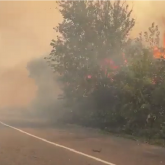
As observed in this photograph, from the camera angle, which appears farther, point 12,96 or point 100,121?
point 12,96

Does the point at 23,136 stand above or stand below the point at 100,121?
below

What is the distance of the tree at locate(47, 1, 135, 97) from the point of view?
2098 centimetres

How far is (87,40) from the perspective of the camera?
71.7 feet

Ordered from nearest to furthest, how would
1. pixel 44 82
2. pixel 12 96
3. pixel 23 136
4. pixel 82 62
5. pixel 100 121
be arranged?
pixel 23 136
pixel 100 121
pixel 82 62
pixel 44 82
pixel 12 96

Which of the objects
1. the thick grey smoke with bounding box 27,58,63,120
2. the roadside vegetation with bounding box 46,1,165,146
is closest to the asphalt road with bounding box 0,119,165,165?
the roadside vegetation with bounding box 46,1,165,146

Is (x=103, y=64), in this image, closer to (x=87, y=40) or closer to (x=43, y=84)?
(x=87, y=40)

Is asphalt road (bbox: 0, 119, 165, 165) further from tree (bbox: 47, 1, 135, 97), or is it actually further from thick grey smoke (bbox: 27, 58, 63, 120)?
thick grey smoke (bbox: 27, 58, 63, 120)

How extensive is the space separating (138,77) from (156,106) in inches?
62.9

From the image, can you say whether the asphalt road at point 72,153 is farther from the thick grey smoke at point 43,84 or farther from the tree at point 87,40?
the thick grey smoke at point 43,84

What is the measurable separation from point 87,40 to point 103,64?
93.1 inches

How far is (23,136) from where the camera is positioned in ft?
47.5

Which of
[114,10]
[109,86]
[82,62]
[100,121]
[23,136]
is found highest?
[114,10]

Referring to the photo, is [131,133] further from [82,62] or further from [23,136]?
[82,62]

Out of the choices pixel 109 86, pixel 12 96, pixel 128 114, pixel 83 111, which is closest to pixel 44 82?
pixel 12 96
